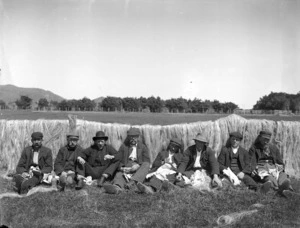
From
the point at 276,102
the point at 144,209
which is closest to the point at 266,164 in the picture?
the point at 144,209

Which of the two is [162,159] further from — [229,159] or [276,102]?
[276,102]

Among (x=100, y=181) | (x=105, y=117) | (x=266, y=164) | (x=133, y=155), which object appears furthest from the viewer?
(x=105, y=117)

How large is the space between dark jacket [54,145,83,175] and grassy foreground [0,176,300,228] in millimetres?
821

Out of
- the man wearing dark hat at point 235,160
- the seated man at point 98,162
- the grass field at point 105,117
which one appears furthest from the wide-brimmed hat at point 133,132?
the grass field at point 105,117

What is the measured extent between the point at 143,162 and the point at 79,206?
6.86 ft

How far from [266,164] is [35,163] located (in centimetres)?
481

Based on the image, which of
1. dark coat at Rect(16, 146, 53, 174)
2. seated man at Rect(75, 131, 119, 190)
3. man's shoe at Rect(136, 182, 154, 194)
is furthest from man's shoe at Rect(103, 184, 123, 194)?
dark coat at Rect(16, 146, 53, 174)

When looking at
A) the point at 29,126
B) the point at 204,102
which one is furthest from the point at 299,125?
the point at 204,102

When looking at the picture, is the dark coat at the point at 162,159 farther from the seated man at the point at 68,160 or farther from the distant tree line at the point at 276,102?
the distant tree line at the point at 276,102

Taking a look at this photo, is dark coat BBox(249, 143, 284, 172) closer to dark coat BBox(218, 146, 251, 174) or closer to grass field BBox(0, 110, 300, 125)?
dark coat BBox(218, 146, 251, 174)

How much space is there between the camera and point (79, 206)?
18.2 feet

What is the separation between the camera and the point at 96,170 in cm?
738

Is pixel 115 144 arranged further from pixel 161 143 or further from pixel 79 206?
pixel 79 206

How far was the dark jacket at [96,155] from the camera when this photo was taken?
7504 millimetres
